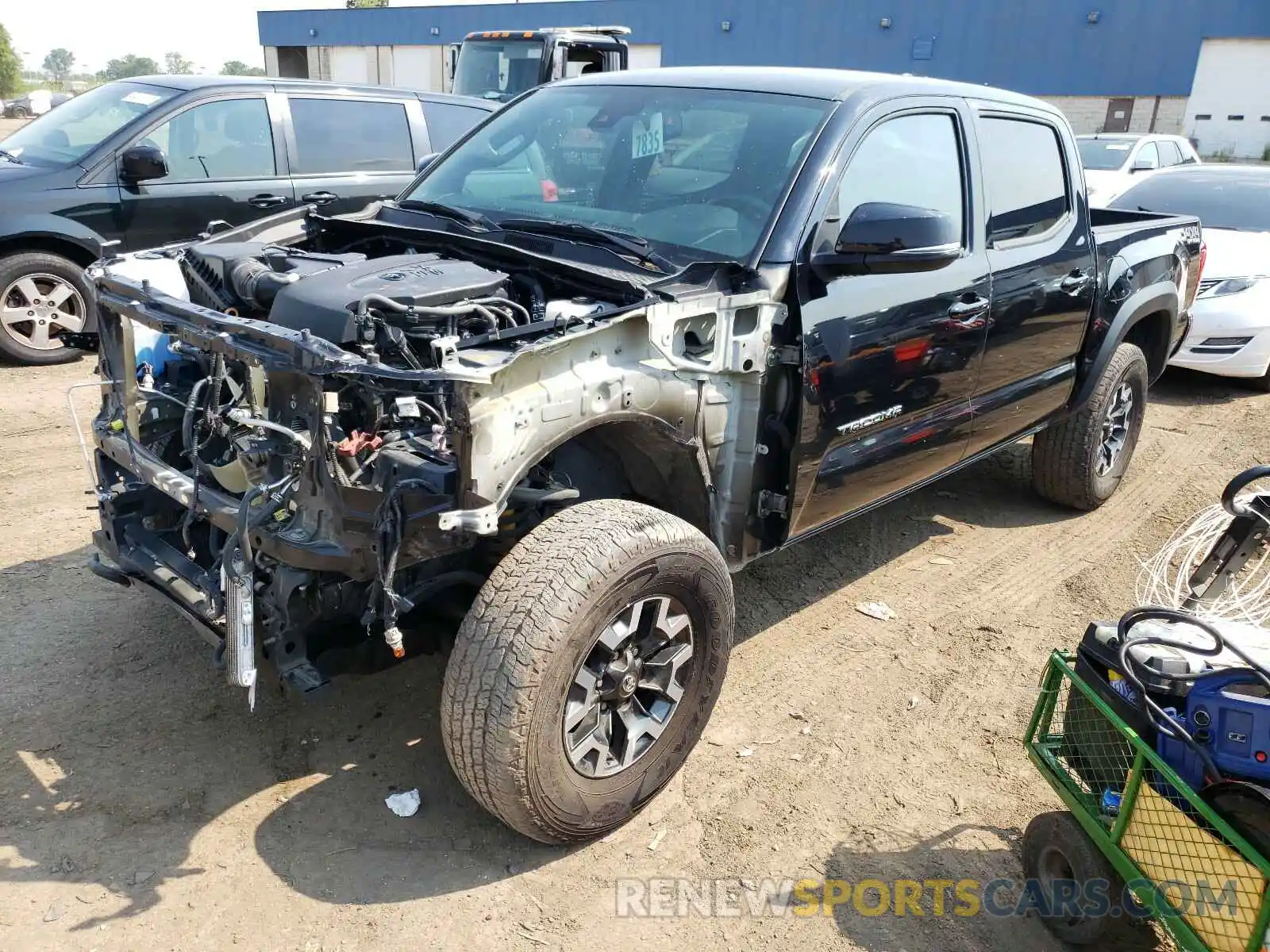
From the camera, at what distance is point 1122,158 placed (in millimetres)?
13289

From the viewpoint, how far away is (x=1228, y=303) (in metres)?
7.55

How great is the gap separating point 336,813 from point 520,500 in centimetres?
105

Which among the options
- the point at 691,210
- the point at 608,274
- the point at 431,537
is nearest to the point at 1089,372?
the point at 691,210

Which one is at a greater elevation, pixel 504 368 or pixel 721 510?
pixel 504 368

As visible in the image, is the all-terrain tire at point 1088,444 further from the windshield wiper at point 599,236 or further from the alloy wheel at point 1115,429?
the windshield wiper at point 599,236

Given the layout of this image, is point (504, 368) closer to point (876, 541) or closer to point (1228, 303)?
point (876, 541)

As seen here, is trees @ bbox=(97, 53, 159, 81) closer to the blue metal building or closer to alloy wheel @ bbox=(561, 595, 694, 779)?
the blue metal building

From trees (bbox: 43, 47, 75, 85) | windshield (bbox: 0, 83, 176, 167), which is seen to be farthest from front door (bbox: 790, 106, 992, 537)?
trees (bbox: 43, 47, 75, 85)

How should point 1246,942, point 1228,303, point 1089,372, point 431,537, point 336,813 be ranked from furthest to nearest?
1. point 1228,303
2. point 1089,372
3. point 336,813
4. point 431,537
5. point 1246,942

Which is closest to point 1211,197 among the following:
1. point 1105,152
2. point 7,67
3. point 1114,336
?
point 1114,336

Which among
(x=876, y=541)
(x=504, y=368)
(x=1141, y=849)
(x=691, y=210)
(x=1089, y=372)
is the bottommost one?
(x=876, y=541)

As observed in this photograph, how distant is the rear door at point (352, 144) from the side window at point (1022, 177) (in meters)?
4.34

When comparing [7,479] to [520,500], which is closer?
[520,500]

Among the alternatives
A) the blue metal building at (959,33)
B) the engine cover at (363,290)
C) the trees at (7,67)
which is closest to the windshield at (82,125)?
the engine cover at (363,290)
